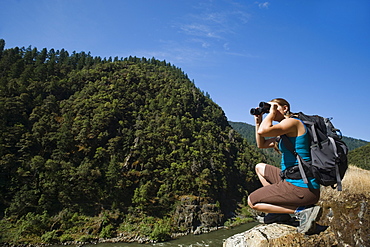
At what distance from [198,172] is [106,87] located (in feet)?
121

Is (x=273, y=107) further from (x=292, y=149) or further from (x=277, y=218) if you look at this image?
(x=277, y=218)

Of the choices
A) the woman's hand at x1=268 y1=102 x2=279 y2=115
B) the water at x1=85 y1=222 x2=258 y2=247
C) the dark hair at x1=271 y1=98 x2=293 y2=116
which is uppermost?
the dark hair at x1=271 y1=98 x2=293 y2=116

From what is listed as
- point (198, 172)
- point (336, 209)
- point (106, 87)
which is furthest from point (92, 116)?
point (336, 209)

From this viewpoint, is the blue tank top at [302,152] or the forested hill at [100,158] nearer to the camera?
the blue tank top at [302,152]

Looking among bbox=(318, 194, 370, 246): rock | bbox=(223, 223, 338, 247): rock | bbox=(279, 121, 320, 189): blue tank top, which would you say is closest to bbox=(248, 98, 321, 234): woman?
bbox=(279, 121, 320, 189): blue tank top

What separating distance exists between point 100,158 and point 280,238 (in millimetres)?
47491

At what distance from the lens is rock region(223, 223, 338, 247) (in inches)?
114

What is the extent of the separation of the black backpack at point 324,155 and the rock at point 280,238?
873 mm

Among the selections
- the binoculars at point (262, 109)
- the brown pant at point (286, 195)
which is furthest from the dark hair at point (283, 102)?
the brown pant at point (286, 195)

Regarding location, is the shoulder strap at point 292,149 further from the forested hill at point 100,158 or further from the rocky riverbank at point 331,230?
the forested hill at point 100,158

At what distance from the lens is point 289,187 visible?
271 centimetres

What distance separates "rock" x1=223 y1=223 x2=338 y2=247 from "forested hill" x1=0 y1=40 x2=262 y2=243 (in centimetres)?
3278

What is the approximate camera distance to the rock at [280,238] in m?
2.89

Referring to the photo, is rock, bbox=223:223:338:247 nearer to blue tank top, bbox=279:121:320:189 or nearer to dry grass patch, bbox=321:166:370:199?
blue tank top, bbox=279:121:320:189
